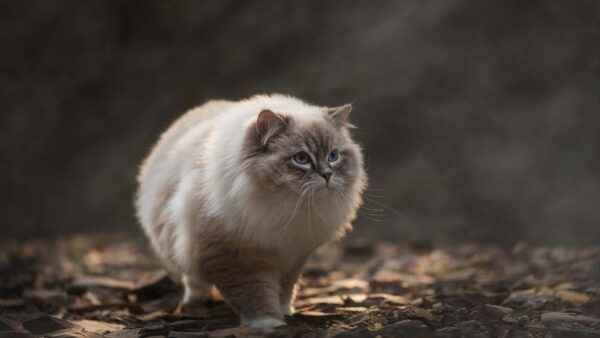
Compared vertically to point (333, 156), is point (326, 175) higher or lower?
lower

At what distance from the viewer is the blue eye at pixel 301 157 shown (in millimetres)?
4094

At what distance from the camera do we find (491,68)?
1030 cm

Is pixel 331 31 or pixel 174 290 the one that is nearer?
pixel 174 290

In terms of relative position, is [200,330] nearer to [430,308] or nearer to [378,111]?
[430,308]

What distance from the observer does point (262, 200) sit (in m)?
4.09

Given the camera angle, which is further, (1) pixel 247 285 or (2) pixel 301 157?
(1) pixel 247 285

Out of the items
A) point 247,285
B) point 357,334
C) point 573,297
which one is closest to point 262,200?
point 247,285

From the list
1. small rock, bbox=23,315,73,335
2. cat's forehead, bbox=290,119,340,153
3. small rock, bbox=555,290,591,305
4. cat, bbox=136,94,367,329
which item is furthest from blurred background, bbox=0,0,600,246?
small rock, bbox=23,315,73,335

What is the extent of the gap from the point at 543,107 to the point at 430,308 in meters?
6.30

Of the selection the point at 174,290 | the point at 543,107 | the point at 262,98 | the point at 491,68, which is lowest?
the point at 174,290

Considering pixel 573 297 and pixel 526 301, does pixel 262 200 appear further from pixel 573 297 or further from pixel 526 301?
pixel 573 297

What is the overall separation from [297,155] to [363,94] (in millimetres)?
6662

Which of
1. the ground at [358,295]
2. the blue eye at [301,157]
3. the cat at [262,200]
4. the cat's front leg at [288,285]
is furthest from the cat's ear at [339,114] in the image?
the ground at [358,295]

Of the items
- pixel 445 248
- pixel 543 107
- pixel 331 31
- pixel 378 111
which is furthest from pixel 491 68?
pixel 445 248
